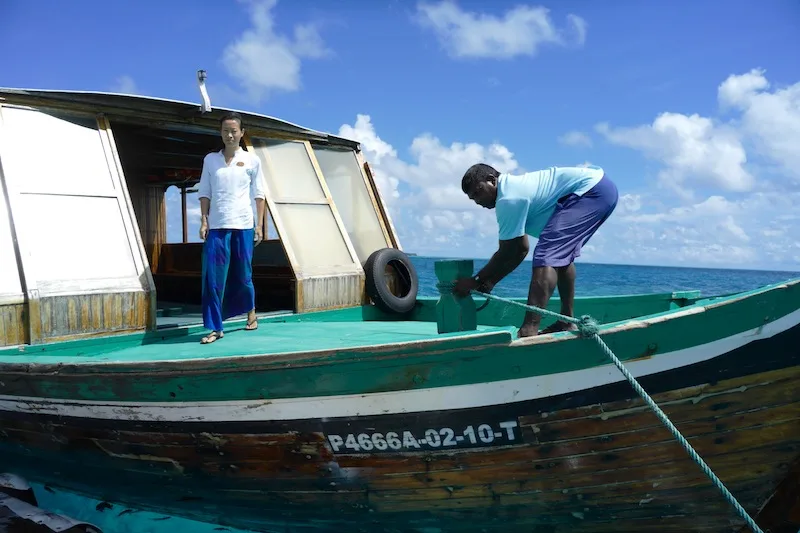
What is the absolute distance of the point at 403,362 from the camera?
314 cm

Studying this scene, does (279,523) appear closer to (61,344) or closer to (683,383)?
(61,344)

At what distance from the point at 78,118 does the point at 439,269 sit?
3442 millimetres

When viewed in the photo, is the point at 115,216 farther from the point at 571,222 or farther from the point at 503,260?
the point at 571,222

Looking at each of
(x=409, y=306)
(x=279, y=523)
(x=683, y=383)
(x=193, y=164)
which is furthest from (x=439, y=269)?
(x=193, y=164)

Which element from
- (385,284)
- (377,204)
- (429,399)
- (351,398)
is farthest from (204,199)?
(429,399)

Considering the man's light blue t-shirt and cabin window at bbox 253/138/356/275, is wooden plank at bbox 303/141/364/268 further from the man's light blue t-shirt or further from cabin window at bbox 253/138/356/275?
the man's light blue t-shirt

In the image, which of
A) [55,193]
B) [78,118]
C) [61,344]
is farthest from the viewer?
[78,118]

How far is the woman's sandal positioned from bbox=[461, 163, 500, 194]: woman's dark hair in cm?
237

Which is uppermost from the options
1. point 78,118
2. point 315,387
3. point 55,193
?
point 78,118

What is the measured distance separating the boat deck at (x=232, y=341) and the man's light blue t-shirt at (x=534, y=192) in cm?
71

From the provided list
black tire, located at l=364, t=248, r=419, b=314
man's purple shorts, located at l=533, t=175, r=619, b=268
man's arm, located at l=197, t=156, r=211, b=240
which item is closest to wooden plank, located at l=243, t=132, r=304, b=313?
black tire, located at l=364, t=248, r=419, b=314

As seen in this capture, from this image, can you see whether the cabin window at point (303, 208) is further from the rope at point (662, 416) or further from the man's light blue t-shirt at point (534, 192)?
the rope at point (662, 416)

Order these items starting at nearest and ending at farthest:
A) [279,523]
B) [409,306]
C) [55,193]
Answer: [279,523] < [55,193] < [409,306]

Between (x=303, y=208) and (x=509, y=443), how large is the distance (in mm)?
3985
